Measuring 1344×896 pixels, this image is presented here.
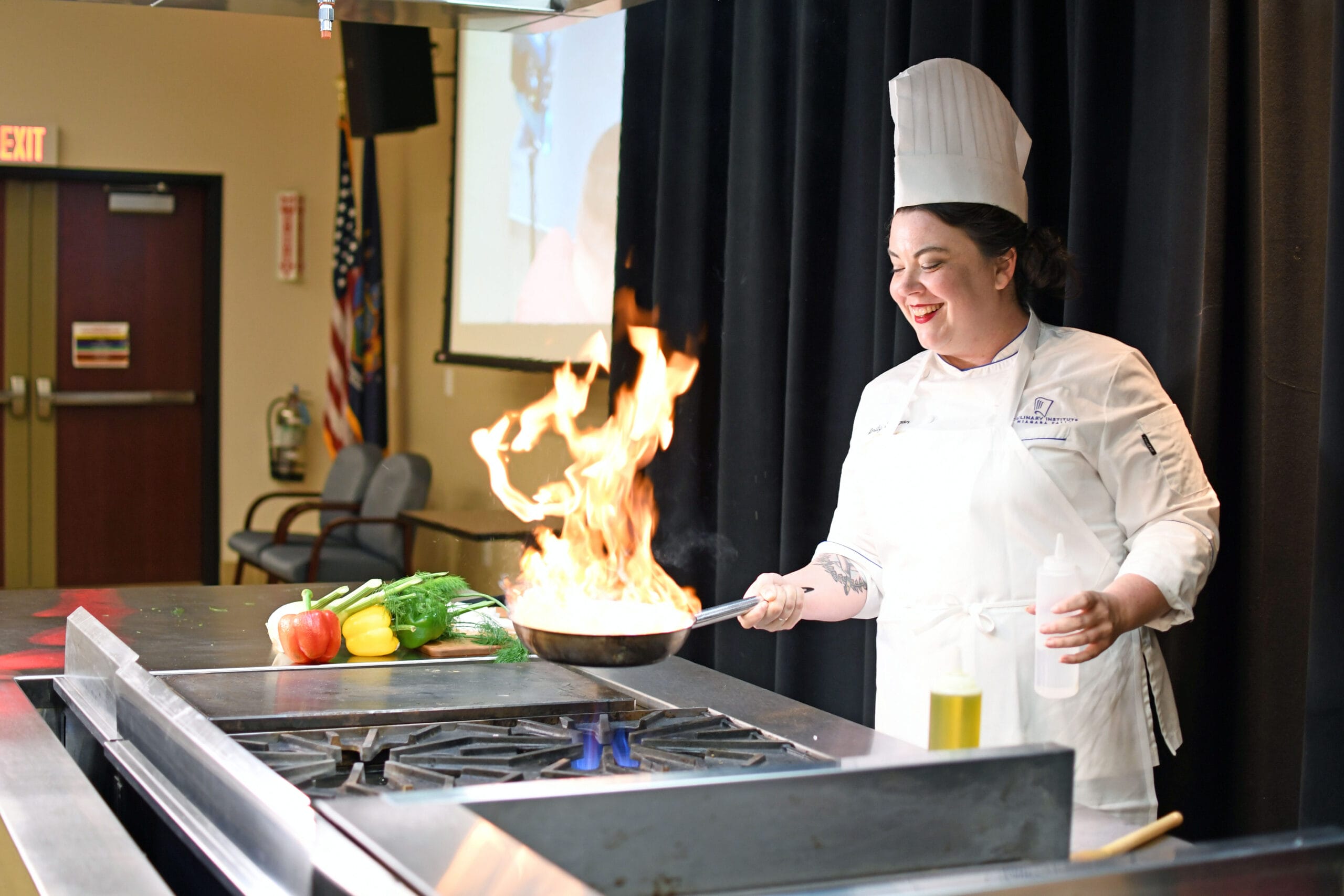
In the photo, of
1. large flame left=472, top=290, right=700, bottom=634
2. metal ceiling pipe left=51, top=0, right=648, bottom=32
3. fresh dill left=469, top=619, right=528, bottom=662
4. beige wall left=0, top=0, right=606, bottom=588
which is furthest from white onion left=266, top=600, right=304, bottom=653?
beige wall left=0, top=0, right=606, bottom=588

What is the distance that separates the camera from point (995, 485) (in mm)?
2055

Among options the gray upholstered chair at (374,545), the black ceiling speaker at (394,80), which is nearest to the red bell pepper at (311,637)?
the gray upholstered chair at (374,545)

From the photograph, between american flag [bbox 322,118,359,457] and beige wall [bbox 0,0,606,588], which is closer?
beige wall [bbox 0,0,606,588]

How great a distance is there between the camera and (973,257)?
2141mm

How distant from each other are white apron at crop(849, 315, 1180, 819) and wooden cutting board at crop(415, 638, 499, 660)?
26.6 inches

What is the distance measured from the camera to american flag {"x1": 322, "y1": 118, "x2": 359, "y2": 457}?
7.24m

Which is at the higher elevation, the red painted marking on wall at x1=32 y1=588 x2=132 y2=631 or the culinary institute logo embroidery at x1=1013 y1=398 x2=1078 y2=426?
the culinary institute logo embroidery at x1=1013 y1=398 x2=1078 y2=426

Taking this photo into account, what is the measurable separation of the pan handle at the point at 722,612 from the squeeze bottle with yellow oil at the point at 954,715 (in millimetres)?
270

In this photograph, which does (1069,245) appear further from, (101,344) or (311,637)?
(101,344)

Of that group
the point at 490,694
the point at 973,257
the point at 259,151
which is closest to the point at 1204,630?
the point at 973,257

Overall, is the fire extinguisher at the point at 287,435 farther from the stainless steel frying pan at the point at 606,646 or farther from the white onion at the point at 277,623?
the stainless steel frying pan at the point at 606,646

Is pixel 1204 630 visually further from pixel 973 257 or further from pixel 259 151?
pixel 259 151

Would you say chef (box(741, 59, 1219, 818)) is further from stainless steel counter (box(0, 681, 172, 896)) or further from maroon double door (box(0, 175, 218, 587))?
maroon double door (box(0, 175, 218, 587))

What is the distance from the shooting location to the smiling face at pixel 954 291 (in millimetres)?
2125
